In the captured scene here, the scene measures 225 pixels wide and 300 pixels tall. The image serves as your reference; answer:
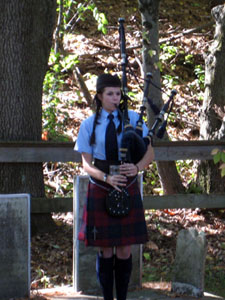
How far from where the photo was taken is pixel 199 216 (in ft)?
23.3

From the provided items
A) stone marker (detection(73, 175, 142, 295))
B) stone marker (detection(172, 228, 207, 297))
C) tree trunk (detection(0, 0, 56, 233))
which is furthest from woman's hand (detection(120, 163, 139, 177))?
tree trunk (detection(0, 0, 56, 233))

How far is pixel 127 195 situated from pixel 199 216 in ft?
11.9

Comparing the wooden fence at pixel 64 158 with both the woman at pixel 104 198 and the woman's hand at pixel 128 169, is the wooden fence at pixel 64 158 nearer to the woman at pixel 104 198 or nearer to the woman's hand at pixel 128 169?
the woman at pixel 104 198

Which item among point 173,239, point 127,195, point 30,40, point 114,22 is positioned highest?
point 114,22

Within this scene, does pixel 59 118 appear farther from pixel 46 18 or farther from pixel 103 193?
pixel 103 193

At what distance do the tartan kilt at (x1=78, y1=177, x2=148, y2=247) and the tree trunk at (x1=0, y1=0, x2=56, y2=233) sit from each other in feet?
6.94

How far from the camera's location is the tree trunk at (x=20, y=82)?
18.9ft

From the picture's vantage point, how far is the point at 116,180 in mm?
3631

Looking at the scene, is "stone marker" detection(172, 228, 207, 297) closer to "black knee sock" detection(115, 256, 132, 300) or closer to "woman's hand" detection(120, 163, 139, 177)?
"black knee sock" detection(115, 256, 132, 300)

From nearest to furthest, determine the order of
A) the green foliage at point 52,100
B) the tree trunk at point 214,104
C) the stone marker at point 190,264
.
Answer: the stone marker at point 190,264 → the tree trunk at point 214,104 → the green foliage at point 52,100

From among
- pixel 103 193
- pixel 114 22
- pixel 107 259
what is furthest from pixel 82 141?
pixel 114 22

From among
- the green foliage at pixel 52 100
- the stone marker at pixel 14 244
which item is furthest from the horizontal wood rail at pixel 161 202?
the green foliage at pixel 52 100

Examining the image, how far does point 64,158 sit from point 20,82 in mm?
1043

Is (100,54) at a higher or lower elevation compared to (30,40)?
higher
